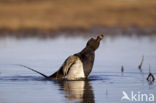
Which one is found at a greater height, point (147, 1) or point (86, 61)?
point (147, 1)

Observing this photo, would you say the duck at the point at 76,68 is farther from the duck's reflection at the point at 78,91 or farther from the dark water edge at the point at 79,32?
the dark water edge at the point at 79,32

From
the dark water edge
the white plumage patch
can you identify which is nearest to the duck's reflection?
the white plumage patch

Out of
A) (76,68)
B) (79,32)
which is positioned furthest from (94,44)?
(79,32)

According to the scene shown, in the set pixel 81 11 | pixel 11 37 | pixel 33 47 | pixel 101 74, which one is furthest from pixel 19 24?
pixel 101 74

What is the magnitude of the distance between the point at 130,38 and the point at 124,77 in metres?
8.88

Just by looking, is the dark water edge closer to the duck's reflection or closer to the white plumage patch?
the white plumage patch

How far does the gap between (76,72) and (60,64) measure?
2486mm

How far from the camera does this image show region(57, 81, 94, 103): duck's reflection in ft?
32.6

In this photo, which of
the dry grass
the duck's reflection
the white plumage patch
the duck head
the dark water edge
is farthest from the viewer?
the dry grass

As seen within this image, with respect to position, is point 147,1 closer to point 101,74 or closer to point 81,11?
point 81,11

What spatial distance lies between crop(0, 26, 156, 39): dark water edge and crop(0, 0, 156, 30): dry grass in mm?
142

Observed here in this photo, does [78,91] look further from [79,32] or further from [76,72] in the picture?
[79,32]

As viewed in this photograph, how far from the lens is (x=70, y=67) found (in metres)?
12.5

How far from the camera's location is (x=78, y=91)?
A: 35.3 feet
